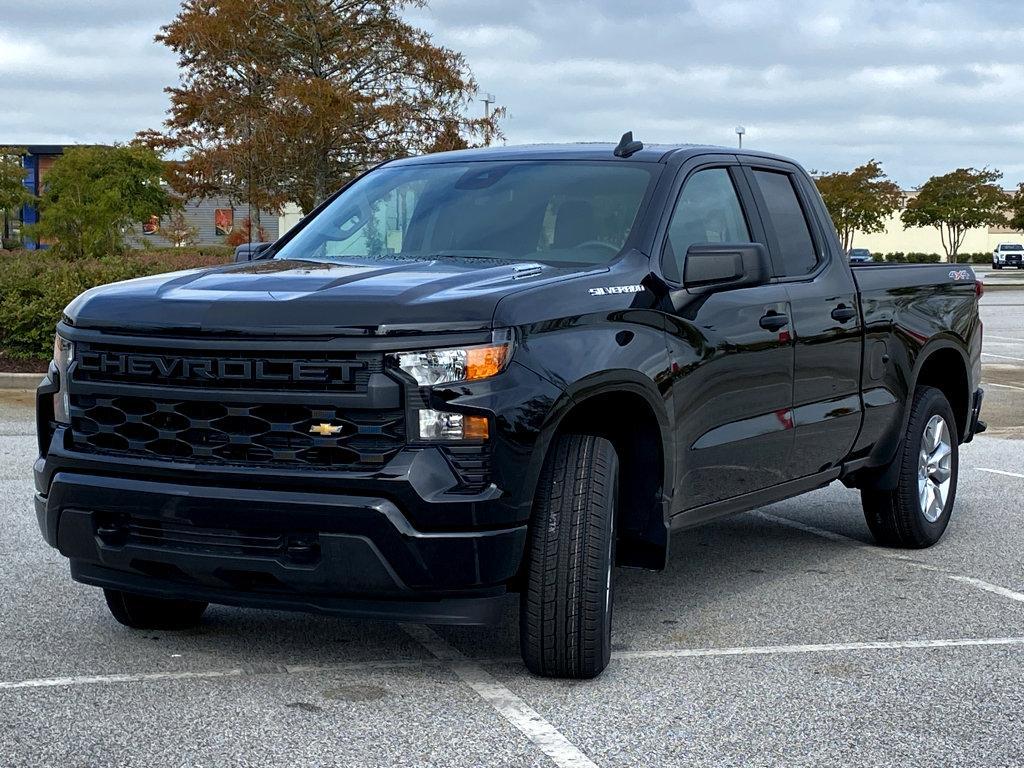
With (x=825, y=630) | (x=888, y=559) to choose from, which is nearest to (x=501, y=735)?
(x=825, y=630)

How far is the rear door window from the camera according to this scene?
677cm

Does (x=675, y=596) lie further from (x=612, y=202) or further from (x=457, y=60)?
(x=457, y=60)

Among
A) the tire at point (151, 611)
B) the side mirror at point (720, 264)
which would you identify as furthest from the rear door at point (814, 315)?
the tire at point (151, 611)

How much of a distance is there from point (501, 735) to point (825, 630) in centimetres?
194

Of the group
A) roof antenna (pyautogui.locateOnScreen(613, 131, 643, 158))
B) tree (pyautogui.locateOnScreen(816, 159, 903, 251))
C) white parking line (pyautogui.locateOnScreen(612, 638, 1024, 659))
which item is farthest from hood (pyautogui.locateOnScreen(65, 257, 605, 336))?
tree (pyautogui.locateOnScreen(816, 159, 903, 251))

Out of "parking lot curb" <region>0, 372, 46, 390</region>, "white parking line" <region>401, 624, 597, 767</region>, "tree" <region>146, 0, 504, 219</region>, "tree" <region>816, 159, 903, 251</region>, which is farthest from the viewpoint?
"tree" <region>816, 159, 903, 251</region>

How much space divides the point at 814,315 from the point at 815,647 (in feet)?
5.22

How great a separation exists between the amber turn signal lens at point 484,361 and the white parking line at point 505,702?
0.88 meters

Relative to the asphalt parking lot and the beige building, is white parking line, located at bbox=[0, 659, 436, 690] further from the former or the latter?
the beige building

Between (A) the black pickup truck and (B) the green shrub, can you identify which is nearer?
(A) the black pickup truck

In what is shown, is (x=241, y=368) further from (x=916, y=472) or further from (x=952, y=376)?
(x=952, y=376)

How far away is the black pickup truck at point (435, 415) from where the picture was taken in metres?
4.61

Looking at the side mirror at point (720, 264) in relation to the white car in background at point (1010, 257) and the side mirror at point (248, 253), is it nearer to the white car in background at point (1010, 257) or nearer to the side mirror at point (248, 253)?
the side mirror at point (248, 253)

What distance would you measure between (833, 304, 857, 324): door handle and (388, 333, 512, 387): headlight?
2.60 metres
